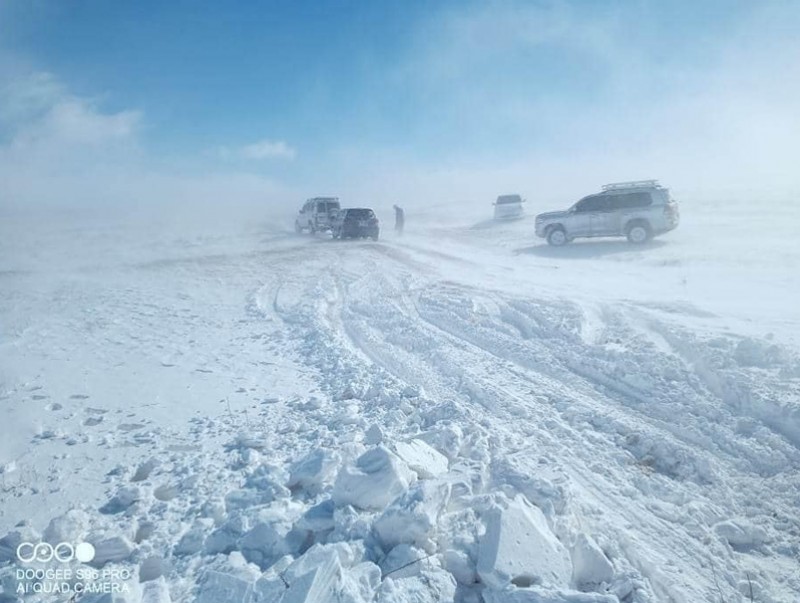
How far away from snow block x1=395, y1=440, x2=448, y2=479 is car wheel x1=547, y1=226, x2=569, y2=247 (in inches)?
635

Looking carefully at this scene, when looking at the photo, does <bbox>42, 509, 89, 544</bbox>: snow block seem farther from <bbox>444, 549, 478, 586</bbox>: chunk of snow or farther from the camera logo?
<bbox>444, 549, 478, 586</bbox>: chunk of snow

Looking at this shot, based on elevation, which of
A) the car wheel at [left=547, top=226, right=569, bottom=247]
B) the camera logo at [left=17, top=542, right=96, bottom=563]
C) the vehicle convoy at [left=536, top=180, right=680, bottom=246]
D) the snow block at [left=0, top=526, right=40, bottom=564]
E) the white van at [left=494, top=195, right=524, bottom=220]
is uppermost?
the white van at [left=494, top=195, right=524, bottom=220]

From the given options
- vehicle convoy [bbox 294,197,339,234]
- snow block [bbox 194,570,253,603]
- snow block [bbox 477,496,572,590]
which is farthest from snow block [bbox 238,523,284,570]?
vehicle convoy [bbox 294,197,339,234]

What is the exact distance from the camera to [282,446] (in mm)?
4500

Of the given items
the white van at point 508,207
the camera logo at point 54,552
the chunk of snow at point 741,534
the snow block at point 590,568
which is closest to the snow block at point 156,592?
the camera logo at point 54,552

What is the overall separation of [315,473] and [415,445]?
0.94 m


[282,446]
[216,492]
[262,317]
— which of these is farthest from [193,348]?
[216,492]

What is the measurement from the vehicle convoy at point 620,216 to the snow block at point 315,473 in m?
16.7

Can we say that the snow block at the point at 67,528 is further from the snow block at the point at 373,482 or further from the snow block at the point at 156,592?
the snow block at the point at 373,482

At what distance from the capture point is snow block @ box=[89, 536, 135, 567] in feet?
9.95

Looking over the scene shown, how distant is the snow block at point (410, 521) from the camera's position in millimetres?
2963

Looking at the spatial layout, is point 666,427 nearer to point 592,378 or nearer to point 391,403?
point 592,378

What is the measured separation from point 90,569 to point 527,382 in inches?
189

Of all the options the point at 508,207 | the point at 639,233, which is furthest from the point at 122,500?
the point at 508,207
